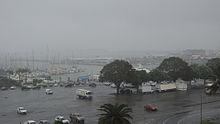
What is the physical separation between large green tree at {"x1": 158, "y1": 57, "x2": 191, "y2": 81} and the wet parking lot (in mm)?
2113

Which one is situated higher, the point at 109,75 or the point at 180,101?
the point at 109,75

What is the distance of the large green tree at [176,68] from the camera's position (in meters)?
25.3

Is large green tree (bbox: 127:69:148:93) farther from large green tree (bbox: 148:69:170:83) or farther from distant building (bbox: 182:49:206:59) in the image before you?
distant building (bbox: 182:49:206:59)

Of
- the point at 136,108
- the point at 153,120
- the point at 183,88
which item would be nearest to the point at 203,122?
the point at 153,120

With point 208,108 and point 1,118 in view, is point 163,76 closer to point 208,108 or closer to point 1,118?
point 208,108

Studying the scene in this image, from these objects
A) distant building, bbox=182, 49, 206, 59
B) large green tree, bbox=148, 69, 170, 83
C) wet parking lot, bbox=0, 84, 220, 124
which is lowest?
wet parking lot, bbox=0, 84, 220, 124

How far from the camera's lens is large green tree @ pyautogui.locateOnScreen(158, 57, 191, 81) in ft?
82.9

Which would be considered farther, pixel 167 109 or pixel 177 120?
pixel 167 109

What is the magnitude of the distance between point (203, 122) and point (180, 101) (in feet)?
20.3

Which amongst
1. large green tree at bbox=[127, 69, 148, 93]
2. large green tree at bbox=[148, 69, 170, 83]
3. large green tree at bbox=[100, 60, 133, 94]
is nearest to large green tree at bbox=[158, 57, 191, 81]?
large green tree at bbox=[148, 69, 170, 83]

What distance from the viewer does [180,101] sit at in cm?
1942

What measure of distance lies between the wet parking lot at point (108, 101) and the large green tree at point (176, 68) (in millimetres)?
2113

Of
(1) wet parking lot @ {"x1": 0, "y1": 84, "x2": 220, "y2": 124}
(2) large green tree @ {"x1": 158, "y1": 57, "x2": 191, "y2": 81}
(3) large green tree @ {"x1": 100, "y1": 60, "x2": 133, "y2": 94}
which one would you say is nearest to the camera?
(1) wet parking lot @ {"x1": 0, "y1": 84, "x2": 220, "y2": 124}

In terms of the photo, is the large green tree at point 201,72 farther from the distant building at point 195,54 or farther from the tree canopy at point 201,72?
the distant building at point 195,54
